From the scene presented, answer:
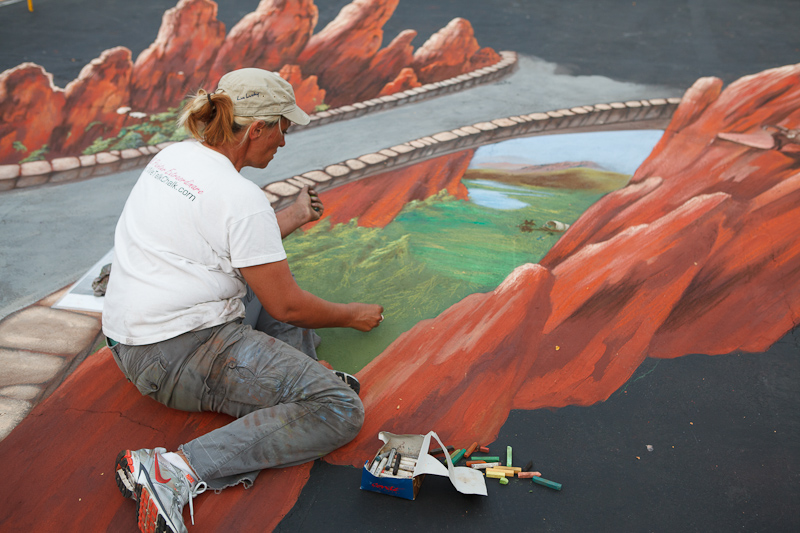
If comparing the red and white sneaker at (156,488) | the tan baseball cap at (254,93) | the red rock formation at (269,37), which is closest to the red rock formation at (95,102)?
the red rock formation at (269,37)

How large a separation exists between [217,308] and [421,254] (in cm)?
151

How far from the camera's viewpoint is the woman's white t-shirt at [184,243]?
2080 mm

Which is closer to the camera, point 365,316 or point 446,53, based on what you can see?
point 365,316

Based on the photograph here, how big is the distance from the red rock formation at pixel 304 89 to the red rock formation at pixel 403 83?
0.57 m

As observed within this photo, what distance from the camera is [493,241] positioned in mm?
3605

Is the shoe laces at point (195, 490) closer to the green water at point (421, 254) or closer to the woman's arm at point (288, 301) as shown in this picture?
the woman's arm at point (288, 301)

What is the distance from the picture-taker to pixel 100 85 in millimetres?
5109

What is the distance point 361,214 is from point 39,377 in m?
2.00

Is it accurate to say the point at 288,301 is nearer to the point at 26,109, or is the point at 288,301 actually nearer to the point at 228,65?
the point at 26,109

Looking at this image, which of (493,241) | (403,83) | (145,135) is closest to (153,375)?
(493,241)

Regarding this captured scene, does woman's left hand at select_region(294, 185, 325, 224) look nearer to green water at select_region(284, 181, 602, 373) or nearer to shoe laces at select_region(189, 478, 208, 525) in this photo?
green water at select_region(284, 181, 602, 373)

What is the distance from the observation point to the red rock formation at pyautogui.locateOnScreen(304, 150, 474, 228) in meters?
3.86

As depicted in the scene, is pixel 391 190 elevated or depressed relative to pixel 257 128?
depressed

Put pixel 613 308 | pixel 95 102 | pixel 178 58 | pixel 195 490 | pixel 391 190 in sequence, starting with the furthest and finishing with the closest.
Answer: pixel 178 58 → pixel 95 102 → pixel 391 190 → pixel 613 308 → pixel 195 490
